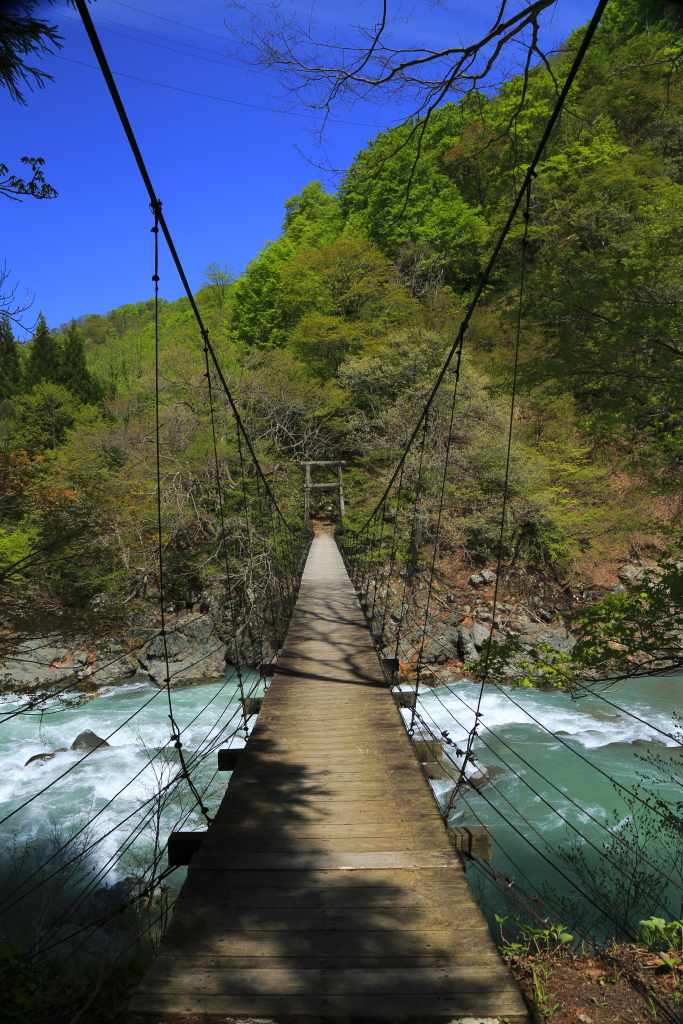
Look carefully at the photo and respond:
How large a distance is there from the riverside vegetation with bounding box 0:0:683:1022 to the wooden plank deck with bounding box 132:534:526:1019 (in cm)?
199

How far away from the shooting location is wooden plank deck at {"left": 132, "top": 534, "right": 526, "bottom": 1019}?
4.06 ft

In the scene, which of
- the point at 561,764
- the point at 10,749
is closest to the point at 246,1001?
the point at 561,764

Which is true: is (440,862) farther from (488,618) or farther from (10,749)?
(488,618)

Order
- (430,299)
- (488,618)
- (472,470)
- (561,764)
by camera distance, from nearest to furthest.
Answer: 1. (561,764)
2. (488,618)
3. (472,470)
4. (430,299)

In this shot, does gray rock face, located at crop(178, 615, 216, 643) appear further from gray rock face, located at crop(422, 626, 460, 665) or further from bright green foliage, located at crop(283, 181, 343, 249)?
bright green foliage, located at crop(283, 181, 343, 249)

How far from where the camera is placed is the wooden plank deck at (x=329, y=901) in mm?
1238

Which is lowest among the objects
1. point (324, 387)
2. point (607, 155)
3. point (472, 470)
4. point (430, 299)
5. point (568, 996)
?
point (568, 996)

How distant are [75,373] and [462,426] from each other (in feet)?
40.9

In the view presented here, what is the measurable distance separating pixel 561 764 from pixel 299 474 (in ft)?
27.0

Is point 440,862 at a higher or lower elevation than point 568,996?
higher

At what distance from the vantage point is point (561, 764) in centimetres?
584

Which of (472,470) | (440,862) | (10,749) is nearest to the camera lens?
(440,862)

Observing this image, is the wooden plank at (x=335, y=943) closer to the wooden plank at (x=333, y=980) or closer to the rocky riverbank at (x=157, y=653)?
the wooden plank at (x=333, y=980)

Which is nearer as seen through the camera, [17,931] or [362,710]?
[362,710]
